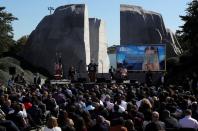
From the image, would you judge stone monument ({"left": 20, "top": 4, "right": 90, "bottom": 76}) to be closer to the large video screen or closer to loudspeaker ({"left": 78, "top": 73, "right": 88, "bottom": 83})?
loudspeaker ({"left": 78, "top": 73, "right": 88, "bottom": 83})

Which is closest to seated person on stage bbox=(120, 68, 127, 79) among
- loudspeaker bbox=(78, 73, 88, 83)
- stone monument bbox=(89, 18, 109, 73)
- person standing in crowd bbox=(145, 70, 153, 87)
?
person standing in crowd bbox=(145, 70, 153, 87)

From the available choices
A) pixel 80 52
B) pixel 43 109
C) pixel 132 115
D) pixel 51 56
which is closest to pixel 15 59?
pixel 51 56

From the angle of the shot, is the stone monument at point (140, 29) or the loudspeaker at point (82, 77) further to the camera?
the stone monument at point (140, 29)

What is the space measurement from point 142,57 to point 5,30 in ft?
109

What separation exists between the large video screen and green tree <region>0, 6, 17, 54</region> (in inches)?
1007

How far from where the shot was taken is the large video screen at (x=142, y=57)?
136 feet

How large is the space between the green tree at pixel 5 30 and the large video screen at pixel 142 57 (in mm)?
25578

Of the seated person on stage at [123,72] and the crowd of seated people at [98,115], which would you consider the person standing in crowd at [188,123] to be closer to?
the crowd of seated people at [98,115]

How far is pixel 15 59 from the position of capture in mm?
55250

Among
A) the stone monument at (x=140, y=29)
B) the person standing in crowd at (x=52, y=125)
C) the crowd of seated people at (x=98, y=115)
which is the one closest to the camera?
the person standing in crowd at (x=52, y=125)

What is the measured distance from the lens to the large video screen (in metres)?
41.4

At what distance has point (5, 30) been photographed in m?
71.0

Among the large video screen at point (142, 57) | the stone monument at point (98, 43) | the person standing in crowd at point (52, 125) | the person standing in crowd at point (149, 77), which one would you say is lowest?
the person standing in crowd at point (52, 125)

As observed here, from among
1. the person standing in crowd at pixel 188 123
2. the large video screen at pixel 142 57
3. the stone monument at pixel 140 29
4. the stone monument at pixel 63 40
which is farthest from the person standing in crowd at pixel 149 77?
the person standing in crowd at pixel 188 123
